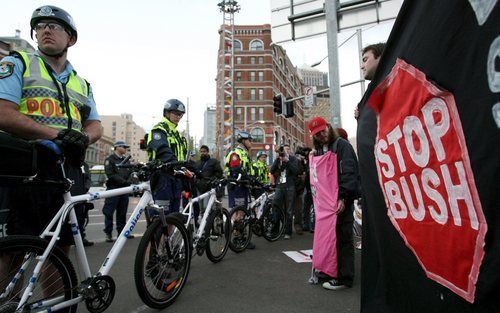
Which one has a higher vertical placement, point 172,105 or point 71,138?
point 172,105

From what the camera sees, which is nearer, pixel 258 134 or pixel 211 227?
pixel 211 227

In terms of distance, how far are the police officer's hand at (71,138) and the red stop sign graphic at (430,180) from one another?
1816 millimetres

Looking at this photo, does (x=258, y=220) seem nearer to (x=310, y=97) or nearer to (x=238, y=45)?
(x=310, y=97)

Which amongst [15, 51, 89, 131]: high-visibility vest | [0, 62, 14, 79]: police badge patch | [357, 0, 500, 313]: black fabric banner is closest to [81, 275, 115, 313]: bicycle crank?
[15, 51, 89, 131]: high-visibility vest

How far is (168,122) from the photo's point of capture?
436cm

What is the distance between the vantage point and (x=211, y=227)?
4.47 m

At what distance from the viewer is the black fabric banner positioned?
1.09 meters

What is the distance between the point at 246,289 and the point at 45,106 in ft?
8.59

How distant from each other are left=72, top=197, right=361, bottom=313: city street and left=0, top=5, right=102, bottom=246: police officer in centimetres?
138

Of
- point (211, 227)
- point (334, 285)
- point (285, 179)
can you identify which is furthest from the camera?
point (285, 179)

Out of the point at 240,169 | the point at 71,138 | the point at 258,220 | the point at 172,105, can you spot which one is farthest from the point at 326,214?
the point at 240,169

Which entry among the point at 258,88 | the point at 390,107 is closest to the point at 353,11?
the point at 390,107

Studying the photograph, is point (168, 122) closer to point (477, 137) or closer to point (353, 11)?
point (477, 137)

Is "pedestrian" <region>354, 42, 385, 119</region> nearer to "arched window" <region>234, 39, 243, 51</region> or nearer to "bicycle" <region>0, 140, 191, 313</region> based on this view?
"bicycle" <region>0, 140, 191, 313</region>
